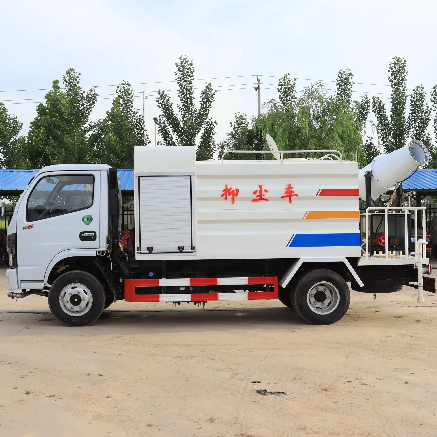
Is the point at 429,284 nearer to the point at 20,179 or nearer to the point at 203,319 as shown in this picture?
the point at 203,319

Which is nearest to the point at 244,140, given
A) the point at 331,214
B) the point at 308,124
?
the point at 308,124

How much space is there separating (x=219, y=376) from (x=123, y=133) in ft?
81.2

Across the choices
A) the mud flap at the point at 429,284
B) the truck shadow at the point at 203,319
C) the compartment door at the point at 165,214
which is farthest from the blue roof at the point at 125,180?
the mud flap at the point at 429,284

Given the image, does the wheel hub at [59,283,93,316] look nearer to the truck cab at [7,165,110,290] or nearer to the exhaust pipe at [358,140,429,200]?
the truck cab at [7,165,110,290]

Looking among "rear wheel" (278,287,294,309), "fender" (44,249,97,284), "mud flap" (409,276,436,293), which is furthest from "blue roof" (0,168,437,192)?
"mud flap" (409,276,436,293)

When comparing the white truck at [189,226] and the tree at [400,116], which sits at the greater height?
the tree at [400,116]

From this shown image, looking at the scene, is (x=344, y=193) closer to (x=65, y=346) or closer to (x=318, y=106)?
(x=65, y=346)

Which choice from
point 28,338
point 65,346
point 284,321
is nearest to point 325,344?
point 284,321

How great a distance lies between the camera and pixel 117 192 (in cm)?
934

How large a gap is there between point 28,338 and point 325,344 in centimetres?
425

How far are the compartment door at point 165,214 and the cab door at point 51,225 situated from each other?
75 centimetres

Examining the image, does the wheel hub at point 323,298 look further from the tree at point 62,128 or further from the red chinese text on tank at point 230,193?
the tree at point 62,128

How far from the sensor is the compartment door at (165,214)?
9.01 m

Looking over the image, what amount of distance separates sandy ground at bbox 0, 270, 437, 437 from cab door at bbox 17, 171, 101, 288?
1.10 m
